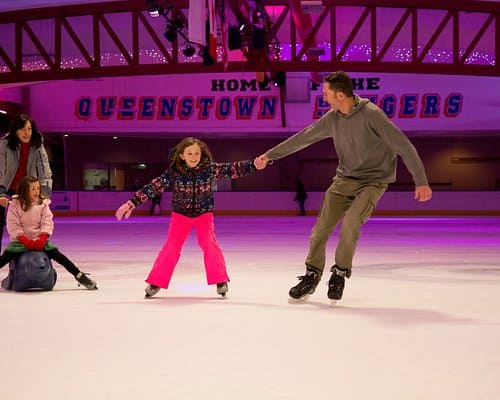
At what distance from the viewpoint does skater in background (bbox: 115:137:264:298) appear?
17.5 ft

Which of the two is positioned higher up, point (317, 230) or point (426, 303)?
point (317, 230)

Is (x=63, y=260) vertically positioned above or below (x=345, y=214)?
below

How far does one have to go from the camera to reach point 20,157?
6281 millimetres

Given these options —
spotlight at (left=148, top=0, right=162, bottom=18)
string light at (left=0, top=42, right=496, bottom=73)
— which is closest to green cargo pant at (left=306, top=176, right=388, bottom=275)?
spotlight at (left=148, top=0, right=162, bottom=18)

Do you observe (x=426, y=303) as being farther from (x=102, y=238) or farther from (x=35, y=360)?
(x=102, y=238)

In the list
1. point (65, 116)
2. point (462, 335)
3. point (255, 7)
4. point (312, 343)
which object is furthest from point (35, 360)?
point (65, 116)

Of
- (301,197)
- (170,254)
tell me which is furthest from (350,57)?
(170,254)

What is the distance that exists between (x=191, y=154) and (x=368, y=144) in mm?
1114

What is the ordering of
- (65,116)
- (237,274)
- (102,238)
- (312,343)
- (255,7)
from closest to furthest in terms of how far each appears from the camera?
(312,343), (237,274), (102,238), (255,7), (65,116)

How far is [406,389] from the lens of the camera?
2826 millimetres

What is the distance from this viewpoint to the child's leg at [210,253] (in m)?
5.37

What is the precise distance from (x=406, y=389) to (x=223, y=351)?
941mm

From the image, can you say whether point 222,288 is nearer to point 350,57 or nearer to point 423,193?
point 423,193

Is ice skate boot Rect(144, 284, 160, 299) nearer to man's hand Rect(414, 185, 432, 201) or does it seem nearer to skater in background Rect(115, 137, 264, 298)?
skater in background Rect(115, 137, 264, 298)
